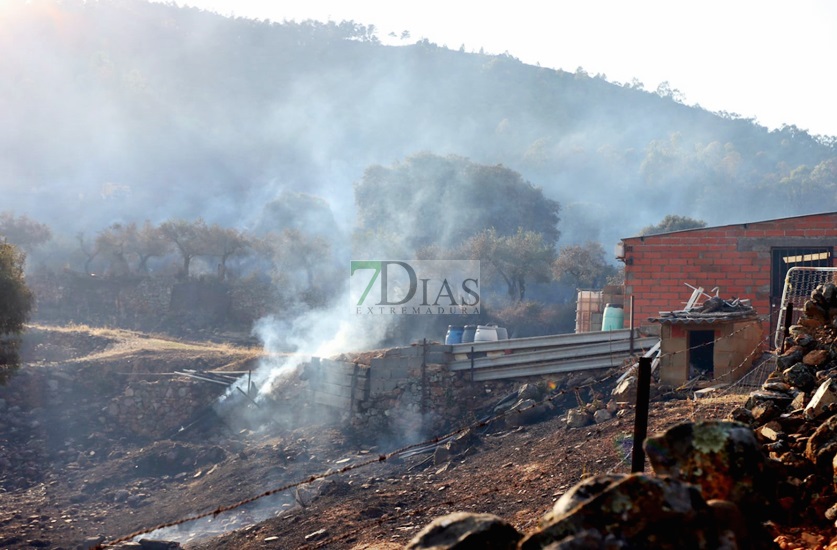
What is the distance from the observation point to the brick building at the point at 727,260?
49.1ft

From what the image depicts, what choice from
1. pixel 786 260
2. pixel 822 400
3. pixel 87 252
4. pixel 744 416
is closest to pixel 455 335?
pixel 786 260

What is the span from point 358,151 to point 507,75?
27.3 meters

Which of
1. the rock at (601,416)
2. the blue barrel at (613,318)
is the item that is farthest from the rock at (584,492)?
the blue barrel at (613,318)

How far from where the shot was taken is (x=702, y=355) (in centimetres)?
1338

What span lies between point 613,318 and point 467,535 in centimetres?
1499

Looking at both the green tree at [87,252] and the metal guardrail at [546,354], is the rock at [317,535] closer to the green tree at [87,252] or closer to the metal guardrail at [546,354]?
the metal guardrail at [546,354]

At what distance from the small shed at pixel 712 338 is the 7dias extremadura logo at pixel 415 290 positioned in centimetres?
1758

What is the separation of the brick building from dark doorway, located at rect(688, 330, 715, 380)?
178 cm

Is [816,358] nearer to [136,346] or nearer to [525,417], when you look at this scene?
[525,417]

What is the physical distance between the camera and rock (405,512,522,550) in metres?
3.19

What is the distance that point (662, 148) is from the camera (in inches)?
3275

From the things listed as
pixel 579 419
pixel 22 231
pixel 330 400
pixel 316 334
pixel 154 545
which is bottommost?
pixel 154 545

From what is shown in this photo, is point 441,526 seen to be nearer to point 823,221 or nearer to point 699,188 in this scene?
point 823,221

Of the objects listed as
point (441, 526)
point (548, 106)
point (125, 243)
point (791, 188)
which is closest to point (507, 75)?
point (548, 106)
